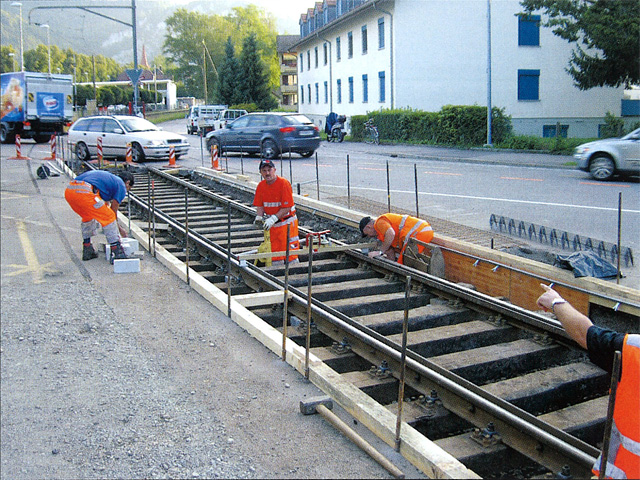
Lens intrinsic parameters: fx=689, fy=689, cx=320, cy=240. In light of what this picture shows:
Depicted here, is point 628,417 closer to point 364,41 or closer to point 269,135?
point 269,135

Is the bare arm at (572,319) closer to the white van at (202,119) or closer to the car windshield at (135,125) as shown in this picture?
the car windshield at (135,125)

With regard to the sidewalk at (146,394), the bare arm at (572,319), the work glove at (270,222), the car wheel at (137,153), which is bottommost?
the sidewalk at (146,394)

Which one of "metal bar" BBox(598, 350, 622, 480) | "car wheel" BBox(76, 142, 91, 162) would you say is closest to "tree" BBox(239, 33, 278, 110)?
"car wheel" BBox(76, 142, 91, 162)

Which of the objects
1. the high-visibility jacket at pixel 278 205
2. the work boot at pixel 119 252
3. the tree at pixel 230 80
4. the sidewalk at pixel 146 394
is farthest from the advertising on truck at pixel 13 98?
the high-visibility jacket at pixel 278 205

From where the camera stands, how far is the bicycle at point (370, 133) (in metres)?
35.1

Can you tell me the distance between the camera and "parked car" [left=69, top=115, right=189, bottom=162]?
22297 millimetres

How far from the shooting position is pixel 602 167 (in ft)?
58.8

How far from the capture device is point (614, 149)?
58.1 feet

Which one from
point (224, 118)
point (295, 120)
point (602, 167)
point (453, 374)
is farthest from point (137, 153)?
point (224, 118)

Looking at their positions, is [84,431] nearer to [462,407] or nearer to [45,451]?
[45,451]

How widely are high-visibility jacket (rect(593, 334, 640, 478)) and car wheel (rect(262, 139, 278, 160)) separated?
68.4 feet

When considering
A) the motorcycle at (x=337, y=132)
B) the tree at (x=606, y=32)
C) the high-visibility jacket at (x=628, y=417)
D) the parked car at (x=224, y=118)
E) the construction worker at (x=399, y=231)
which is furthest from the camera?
the parked car at (x=224, y=118)

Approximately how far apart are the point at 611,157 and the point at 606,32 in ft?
25.2

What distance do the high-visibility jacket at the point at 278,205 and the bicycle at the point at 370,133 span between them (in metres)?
26.4
